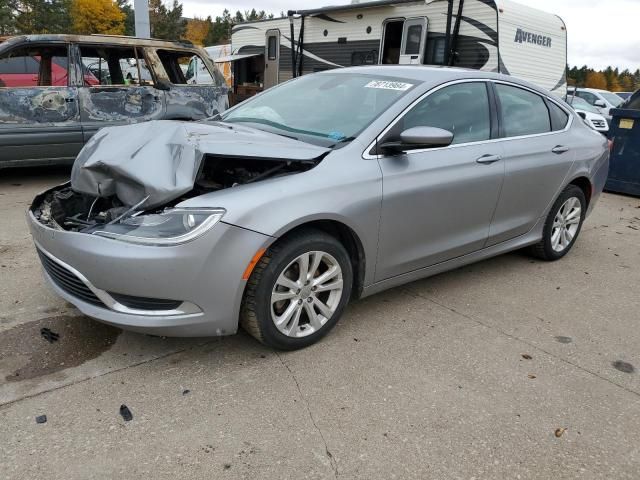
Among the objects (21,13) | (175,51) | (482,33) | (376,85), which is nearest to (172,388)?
(376,85)

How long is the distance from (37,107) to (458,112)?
5.06 metres

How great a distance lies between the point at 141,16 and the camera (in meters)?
10.9

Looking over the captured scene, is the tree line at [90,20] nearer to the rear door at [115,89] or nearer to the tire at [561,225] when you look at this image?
the rear door at [115,89]

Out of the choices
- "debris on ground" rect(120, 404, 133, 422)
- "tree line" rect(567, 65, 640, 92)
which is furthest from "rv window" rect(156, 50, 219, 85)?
"tree line" rect(567, 65, 640, 92)

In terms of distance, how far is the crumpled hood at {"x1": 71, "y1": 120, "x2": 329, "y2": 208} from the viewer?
2.68 m

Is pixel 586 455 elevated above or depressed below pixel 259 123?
below

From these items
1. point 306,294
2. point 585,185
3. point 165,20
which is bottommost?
point 306,294

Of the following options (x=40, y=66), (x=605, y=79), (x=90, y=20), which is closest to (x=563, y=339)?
(x=40, y=66)

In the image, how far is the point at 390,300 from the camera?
12.4 ft

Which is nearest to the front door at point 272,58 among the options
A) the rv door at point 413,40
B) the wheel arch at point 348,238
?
the rv door at point 413,40

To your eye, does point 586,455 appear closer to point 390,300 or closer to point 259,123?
point 390,300

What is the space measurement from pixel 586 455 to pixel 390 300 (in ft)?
5.48

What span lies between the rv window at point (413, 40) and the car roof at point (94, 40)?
4.27m

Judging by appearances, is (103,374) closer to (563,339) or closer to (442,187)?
(442,187)
